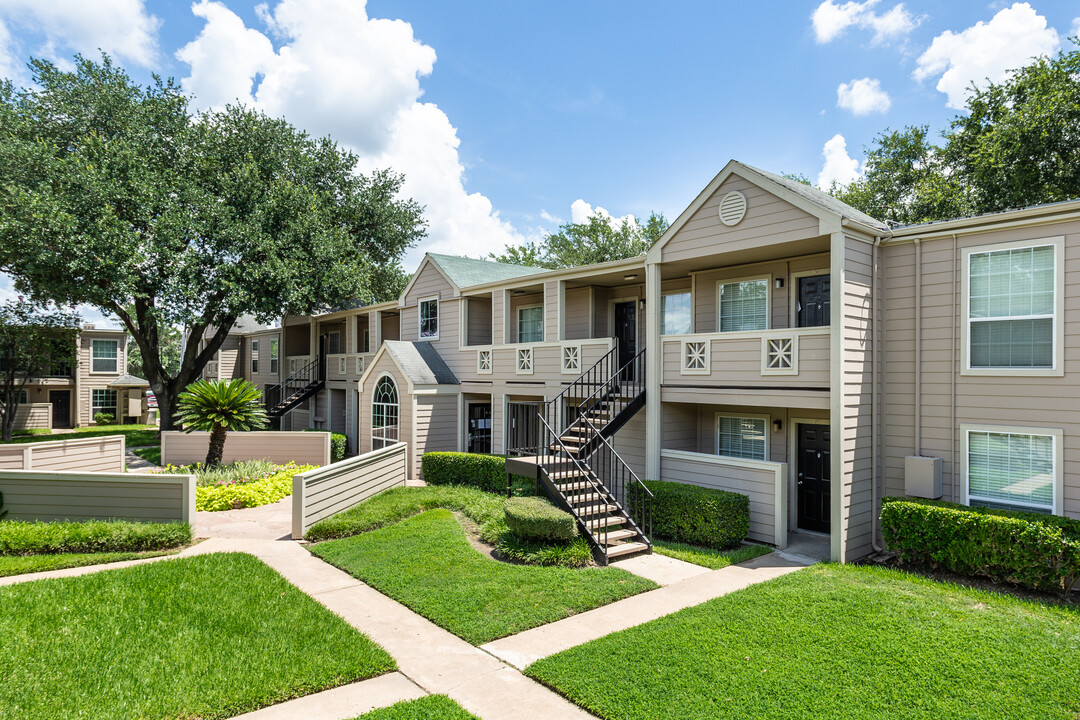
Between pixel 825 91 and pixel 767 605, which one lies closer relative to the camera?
pixel 767 605

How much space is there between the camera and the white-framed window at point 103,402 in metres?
34.6

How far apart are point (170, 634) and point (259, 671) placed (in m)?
1.43

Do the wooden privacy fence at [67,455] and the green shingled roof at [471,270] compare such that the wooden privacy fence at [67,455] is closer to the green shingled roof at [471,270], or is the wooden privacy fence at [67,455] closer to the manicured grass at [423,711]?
the green shingled roof at [471,270]

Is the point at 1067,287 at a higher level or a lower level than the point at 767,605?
higher

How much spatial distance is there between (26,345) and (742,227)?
98.8ft

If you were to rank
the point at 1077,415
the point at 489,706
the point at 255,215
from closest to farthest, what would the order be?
the point at 489,706 → the point at 1077,415 → the point at 255,215

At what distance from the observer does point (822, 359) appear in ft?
31.2

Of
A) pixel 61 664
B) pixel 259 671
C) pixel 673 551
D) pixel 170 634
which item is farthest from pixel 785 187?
pixel 61 664

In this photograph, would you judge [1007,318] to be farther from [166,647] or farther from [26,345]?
[26,345]

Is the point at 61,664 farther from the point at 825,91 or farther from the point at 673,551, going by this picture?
the point at 825,91

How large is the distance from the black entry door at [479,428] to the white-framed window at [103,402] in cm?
2895

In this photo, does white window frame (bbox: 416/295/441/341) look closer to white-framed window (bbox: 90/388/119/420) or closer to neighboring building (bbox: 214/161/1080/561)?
neighboring building (bbox: 214/161/1080/561)

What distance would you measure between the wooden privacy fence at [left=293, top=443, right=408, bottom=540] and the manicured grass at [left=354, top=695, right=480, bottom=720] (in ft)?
20.0

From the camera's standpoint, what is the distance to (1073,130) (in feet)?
58.2
